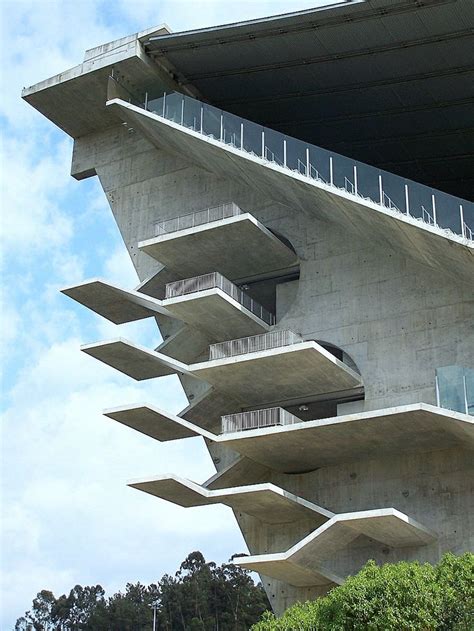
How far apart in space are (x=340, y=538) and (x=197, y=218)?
39.6 ft

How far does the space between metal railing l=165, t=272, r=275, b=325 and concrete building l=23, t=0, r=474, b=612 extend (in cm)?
9

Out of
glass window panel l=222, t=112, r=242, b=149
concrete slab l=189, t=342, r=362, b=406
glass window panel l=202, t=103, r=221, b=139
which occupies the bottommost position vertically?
concrete slab l=189, t=342, r=362, b=406

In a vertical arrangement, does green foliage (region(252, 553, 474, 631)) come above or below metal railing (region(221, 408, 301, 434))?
below

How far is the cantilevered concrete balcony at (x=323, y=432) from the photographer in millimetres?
27250

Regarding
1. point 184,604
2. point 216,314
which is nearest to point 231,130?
point 216,314

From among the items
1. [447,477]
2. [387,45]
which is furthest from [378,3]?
[447,477]

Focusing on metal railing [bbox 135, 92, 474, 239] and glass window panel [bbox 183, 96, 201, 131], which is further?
glass window panel [bbox 183, 96, 201, 131]

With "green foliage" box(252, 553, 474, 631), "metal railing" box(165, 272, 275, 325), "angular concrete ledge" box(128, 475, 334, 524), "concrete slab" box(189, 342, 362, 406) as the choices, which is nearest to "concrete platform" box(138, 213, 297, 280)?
"metal railing" box(165, 272, 275, 325)

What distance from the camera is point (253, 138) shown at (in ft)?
102

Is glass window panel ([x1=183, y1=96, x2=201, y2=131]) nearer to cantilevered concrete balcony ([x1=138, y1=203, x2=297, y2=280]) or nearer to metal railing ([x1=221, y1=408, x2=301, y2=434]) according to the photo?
cantilevered concrete balcony ([x1=138, y1=203, x2=297, y2=280])

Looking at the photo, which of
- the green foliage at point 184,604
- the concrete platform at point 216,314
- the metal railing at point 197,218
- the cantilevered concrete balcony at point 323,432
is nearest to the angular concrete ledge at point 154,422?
the cantilevered concrete balcony at point 323,432

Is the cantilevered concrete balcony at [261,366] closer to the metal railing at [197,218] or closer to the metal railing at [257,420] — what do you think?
the metal railing at [257,420]

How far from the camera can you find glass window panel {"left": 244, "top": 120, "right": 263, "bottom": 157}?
30.8 metres

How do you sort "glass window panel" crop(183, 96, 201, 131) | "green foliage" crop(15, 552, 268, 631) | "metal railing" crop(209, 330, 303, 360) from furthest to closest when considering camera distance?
"green foliage" crop(15, 552, 268, 631)
"glass window panel" crop(183, 96, 201, 131)
"metal railing" crop(209, 330, 303, 360)
